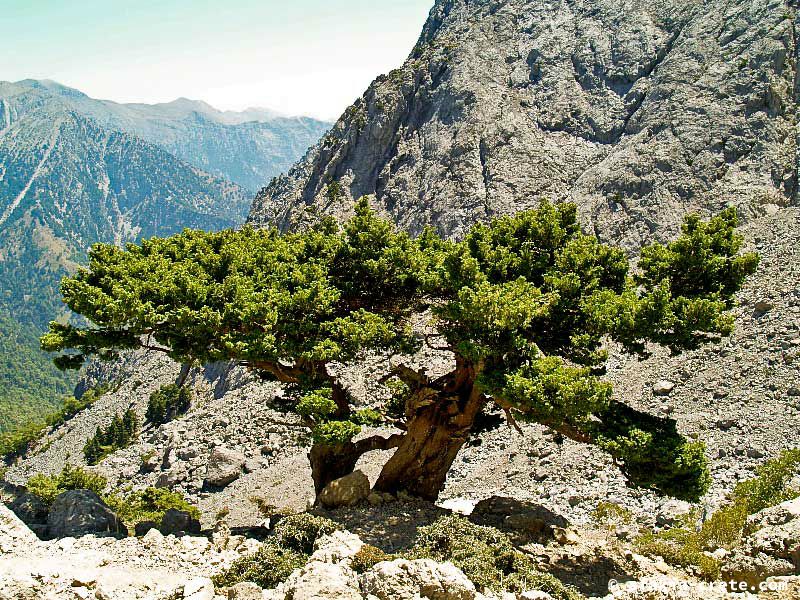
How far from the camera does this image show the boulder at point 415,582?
38.7 feet

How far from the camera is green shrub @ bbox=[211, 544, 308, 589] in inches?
567

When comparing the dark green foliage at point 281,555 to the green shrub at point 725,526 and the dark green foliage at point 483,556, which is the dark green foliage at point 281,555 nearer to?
the dark green foliage at point 483,556

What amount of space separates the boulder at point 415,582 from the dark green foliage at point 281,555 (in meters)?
3.23

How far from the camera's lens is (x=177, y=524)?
19.7 metres

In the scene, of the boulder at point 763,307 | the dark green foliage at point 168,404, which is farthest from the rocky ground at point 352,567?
the dark green foliage at point 168,404

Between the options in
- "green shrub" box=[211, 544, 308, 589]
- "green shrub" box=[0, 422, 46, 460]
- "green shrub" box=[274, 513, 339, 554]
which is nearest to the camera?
"green shrub" box=[211, 544, 308, 589]

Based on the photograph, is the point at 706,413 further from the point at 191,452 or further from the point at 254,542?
the point at 191,452

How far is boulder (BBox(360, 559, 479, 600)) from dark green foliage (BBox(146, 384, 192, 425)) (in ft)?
245

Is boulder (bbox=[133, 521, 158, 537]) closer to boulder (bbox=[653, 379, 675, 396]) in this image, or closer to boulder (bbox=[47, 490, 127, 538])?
boulder (bbox=[47, 490, 127, 538])

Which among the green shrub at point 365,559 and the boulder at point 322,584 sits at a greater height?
the boulder at point 322,584

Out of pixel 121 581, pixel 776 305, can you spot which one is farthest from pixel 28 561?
pixel 776 305

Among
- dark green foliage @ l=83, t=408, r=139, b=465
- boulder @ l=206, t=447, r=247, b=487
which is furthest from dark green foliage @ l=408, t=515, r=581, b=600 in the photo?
dark green foliage @ l=83, t=408, r=139, b=465

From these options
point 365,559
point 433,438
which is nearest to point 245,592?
point 365,559

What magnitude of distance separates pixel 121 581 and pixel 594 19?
239 feet
